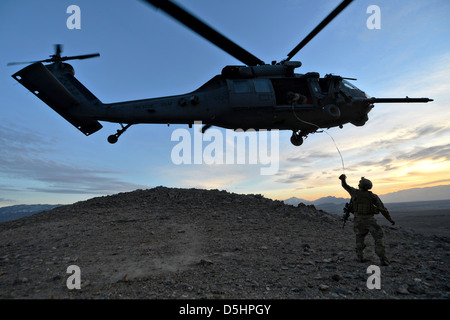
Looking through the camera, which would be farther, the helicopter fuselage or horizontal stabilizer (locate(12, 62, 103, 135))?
the helicopter fuselage

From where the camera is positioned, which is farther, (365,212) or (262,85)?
(262,85)

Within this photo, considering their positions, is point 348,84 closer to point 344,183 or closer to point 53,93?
point 344,183

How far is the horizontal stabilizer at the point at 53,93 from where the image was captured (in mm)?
8188

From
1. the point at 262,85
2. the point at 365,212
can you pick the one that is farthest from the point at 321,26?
the point at 365,212

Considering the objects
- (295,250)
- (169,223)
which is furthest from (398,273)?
(169,223)

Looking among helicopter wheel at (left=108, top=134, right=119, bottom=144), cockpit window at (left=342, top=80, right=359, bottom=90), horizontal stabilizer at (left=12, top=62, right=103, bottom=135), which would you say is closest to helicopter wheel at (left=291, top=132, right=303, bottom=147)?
cockpit window at (left=342, top=80, right=359, bottom=90)

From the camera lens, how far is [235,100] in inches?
356

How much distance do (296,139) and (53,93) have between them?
1031cm

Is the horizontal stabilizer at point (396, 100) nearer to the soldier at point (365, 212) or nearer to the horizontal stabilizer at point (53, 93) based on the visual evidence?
the soldier at point (365, 212)

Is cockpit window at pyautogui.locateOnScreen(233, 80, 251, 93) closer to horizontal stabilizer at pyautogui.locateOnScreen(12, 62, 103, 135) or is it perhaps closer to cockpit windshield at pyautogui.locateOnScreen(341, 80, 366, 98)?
cockpit windshield at pyautogui.locateOnScreen(341, 80, 366, 98)

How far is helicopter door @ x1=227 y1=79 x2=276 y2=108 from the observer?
9.09m

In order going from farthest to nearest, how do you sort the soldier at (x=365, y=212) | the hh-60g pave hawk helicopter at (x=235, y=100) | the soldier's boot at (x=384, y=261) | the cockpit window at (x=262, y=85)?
the cockpit window at (x=262, y=85) → the hh-60g pave hawk helicopter at (x=235, y=100) → the soldier at (x=365, y=212) → the soldier's boot at (x=384, y=261)

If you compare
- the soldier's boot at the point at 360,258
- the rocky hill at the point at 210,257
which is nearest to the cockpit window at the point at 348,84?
the rocky hill at the point at 210,257

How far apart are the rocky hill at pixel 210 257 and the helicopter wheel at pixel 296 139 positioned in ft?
10.7
